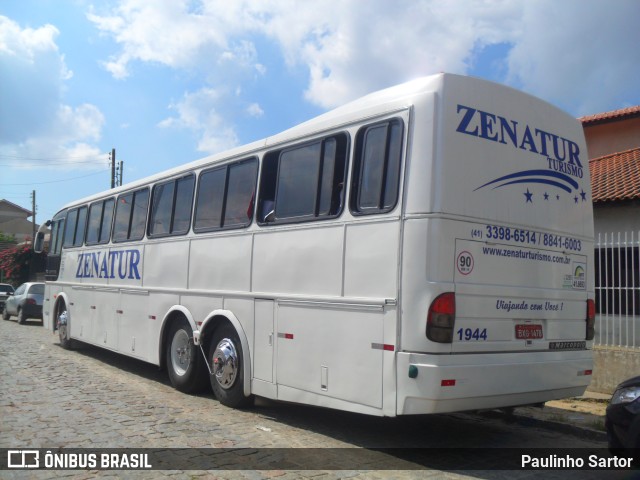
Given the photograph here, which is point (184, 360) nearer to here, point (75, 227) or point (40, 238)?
point (75, 227)

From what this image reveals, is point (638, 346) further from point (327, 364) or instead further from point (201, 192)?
point (201, 192)

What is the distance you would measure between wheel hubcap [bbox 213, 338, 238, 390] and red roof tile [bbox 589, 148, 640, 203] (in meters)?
7.59

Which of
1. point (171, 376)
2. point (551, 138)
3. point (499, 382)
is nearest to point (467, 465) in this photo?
point (499, 382)

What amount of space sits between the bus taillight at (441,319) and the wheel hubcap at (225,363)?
3.27m

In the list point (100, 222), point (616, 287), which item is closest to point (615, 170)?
point (616, 287)

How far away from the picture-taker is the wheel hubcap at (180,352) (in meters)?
9.19

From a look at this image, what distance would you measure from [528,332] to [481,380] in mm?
886

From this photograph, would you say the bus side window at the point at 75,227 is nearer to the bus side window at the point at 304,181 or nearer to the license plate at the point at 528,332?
the bus side window at the point at 304,181

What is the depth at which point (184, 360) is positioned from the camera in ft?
30.4

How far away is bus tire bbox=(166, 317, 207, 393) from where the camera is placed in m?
8.91

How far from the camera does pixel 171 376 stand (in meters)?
9.52

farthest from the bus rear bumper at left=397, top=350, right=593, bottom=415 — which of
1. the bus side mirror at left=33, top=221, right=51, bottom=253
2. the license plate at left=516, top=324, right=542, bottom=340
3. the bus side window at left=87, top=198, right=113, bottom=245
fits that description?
the bus side mirror at left=33, top=221, right=51, bottom=253

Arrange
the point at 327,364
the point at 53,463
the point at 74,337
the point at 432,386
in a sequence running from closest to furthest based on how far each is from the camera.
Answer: the point at 432,386 → the point at 53,463 → the point at 327,364 → the point at 74,337

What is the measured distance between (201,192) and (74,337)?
253 inches
